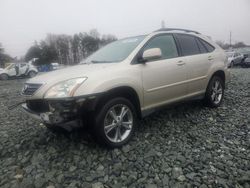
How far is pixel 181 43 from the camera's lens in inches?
185

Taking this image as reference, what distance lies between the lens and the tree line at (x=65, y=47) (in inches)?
1984

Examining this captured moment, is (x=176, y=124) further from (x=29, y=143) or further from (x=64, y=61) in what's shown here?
(x=64, y=61)

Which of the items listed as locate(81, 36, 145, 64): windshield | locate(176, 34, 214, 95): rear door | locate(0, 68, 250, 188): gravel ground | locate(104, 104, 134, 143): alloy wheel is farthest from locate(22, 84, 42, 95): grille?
locate(176, 34, 214, 95): rear door

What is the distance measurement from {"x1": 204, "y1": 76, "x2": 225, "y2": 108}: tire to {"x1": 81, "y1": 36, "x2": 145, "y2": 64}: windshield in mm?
1978

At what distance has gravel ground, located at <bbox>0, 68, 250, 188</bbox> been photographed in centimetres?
284

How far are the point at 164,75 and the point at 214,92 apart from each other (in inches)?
72.9

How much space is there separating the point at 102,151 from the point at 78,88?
1.02m

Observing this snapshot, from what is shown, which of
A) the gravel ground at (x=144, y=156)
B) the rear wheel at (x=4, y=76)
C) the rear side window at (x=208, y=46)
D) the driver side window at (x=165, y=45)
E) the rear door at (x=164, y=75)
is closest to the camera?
the gravel ground at (x=144, y=156)

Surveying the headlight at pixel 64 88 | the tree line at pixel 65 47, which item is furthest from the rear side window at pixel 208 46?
the tree line at pixel 65 47

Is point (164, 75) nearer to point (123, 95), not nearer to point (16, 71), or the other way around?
point (123, 95)

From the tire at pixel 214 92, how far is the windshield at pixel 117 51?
198 centimetres

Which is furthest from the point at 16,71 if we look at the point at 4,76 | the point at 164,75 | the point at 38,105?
the point at 164,75

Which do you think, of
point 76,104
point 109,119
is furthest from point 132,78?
point 76,104

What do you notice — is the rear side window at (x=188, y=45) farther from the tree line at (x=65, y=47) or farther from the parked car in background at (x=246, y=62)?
the tree line at (x=65, y=47)
